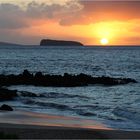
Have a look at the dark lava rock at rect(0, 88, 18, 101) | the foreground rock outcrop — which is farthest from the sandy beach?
the foreground rock outcrop

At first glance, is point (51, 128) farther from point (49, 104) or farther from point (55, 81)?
point (55, 81)

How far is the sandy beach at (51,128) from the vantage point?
13.3 metres

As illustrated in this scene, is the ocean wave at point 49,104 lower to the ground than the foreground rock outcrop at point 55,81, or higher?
lower

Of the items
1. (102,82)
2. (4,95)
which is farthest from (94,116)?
(102,82)

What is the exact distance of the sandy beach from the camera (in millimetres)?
13297

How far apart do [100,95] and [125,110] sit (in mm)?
8156

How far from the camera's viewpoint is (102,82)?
1540 inches

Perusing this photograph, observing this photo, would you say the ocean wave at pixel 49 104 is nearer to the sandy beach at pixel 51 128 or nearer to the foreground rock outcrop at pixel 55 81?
the sandy beach at pixel 51 128

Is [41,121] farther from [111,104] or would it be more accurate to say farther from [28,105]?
[111,104]

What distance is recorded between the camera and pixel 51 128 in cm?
1462

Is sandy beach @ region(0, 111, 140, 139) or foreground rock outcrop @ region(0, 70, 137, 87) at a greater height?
foreground rock outcrop @ region(0, 70, 137, 87)

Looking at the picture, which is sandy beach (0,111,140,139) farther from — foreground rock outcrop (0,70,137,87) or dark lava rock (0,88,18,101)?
foreground rock outcrop (0,70,137,87)

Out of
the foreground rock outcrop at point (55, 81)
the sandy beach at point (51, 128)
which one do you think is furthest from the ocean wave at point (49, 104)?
the foreground rock outcrop at point (55, 81)

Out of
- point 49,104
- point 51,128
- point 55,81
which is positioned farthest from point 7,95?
point 55,81
